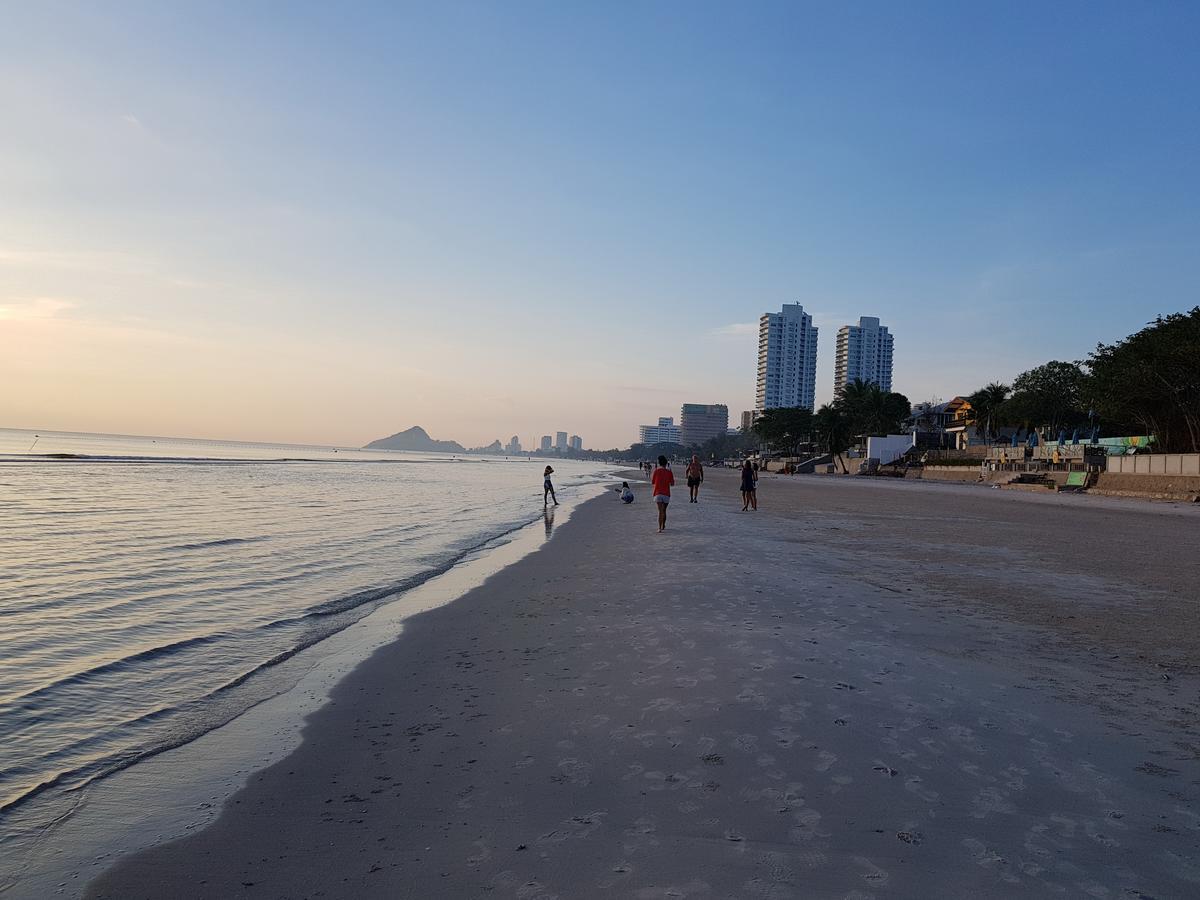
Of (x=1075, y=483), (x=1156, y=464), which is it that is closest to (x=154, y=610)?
(x=1156, y=464)

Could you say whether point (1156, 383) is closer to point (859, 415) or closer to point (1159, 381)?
point (1159, 381)

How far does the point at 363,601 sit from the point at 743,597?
556 cm

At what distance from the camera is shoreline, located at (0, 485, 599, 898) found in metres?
3.51

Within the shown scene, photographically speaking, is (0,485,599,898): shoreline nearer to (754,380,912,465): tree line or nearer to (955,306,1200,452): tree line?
(955,306,1200,452): tree line

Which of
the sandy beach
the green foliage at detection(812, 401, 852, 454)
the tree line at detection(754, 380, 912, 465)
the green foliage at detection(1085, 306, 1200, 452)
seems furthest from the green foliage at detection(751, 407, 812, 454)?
the sandy beach

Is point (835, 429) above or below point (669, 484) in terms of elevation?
above

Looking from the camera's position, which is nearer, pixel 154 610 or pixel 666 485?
pixel 154 610

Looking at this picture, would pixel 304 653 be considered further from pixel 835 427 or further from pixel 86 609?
pixel 835 427

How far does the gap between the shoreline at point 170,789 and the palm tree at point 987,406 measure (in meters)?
98.4

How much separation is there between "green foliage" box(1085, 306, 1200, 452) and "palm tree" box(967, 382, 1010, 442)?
3278cm

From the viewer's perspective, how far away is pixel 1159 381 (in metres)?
52.0

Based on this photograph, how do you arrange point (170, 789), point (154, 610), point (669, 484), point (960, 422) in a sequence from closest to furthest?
point (170, 789)
point (154, 610)
point (669, 484)
point (960, 422)

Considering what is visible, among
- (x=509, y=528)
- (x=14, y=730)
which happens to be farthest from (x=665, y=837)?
(x=509, y=528)

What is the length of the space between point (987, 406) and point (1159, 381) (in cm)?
4433
